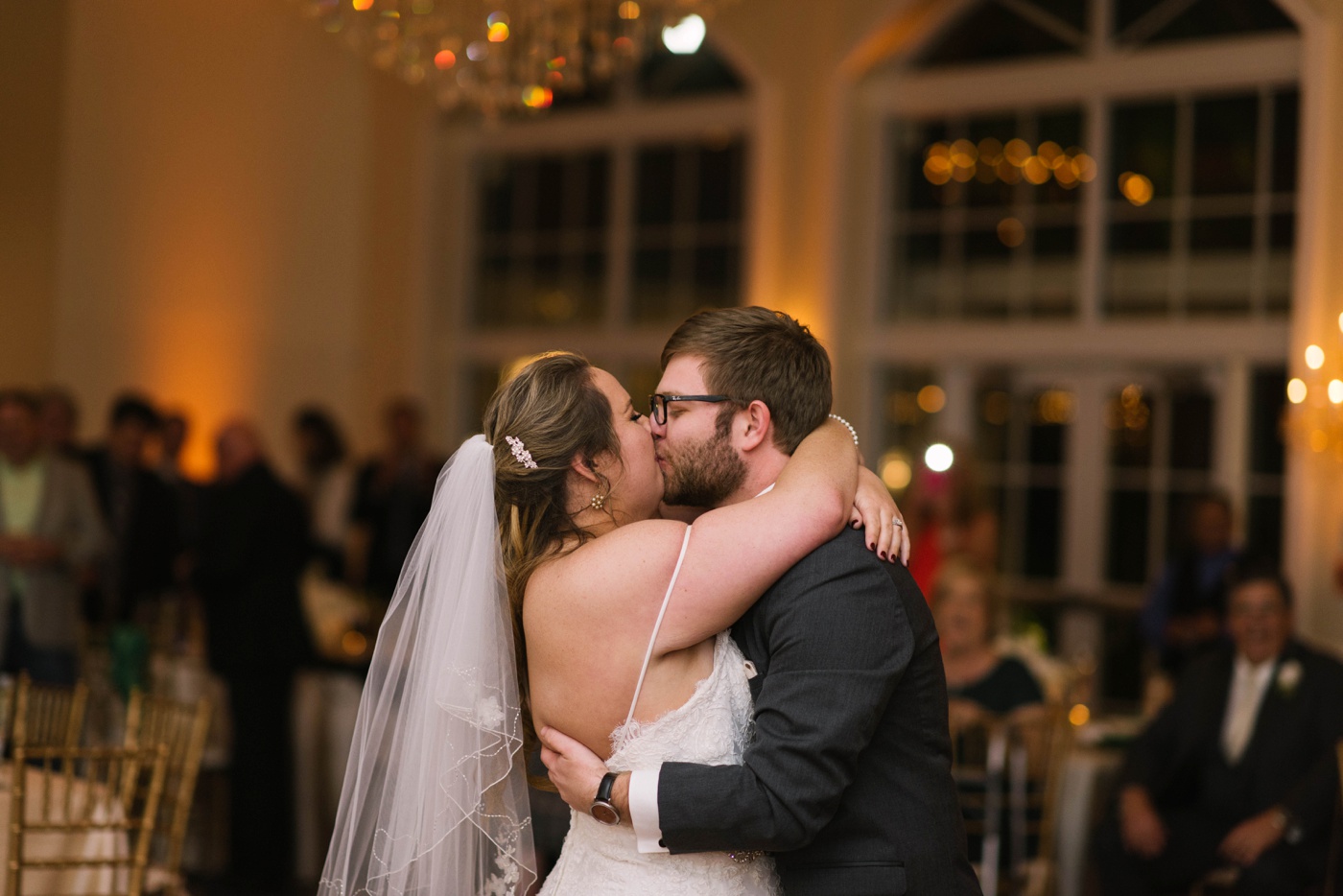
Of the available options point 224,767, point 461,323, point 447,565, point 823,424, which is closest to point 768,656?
point 823,424

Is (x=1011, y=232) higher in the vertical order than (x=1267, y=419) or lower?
higher

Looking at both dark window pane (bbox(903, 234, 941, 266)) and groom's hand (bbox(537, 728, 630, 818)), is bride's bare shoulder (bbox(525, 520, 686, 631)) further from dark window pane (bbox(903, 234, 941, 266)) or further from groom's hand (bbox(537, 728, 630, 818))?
dark window pane (bbox(903, 234, 941, 266))

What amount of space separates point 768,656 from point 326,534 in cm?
657

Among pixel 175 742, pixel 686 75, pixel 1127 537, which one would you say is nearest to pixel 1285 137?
pixel 1127 537

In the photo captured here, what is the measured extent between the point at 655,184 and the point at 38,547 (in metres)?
5.11

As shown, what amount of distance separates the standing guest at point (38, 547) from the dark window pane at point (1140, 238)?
5.45 meters

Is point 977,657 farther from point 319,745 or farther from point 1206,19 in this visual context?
point 1206,19

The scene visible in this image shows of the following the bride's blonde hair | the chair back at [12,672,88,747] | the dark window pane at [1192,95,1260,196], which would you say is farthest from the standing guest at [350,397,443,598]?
the bride's blonde hair

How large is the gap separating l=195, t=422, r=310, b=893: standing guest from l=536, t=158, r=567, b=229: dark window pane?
4.40 metres

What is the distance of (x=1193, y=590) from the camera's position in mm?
6672

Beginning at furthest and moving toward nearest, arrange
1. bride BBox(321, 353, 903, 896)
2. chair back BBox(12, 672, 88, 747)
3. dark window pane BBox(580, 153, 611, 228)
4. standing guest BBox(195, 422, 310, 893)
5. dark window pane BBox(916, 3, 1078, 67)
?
1. dark window pane BBox(580, 153, 611, 228)
2. dark window pane BBox(916, 3, 1078, 67)
3. standing guest BBox(195, 422, 310, 893)
4. chair back BBox(12, 672, 88, 747)
5. bride BBox(321, 353, 903, 896)

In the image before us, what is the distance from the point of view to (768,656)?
2.10 meters

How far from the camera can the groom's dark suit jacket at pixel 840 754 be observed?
193 centimetres

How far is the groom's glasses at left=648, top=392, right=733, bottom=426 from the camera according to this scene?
6.95ft
